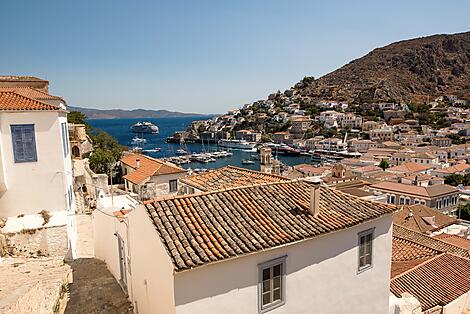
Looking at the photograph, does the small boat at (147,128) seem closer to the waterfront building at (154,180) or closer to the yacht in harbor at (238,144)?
the yacht in harbor at (238,144)

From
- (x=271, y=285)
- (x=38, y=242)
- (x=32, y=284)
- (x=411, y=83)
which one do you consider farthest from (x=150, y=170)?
(x=411, y=83)

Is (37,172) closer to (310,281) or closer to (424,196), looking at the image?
(310,281)

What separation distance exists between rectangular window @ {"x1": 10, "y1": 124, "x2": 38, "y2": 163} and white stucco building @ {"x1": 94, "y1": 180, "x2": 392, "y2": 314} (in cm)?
534

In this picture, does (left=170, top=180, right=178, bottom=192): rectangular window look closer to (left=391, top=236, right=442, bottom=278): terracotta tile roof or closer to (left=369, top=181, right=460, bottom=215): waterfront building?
(left=391, top=236, right=442, bottom=278): terracotta tile roof

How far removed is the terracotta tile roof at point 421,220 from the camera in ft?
97.3

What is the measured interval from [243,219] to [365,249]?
156 inches

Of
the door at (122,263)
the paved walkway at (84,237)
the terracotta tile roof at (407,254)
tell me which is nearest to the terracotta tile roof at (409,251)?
the terracotta tile roof at (407,254)

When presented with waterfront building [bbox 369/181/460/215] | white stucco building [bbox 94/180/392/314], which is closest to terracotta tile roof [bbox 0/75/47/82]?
white stucco building [bbox 94/180/392/314]

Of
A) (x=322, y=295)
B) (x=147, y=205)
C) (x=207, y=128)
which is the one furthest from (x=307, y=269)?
(x=207, y=128)

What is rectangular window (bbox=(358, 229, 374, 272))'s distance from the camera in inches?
363

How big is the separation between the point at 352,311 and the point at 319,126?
5038 inches

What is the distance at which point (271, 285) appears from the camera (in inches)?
297

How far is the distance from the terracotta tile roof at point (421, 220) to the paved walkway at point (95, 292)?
26633mm

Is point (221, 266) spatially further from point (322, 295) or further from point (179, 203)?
point (322, 295)
